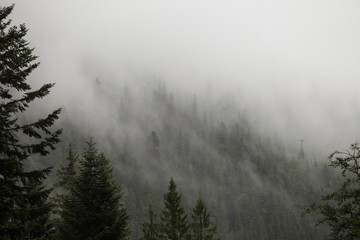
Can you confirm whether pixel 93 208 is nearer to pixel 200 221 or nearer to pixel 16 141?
pixel 16 141

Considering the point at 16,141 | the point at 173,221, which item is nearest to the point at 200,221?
the point at 173,221

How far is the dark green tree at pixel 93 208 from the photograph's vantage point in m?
15.1

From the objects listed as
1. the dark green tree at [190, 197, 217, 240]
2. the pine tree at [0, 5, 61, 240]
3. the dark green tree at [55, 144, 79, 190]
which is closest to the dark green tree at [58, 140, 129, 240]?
the pine tree at [0, 5, 61, 240]

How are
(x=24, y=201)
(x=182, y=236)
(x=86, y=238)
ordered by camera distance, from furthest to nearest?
(x=182, y=236), (x=86, y=238), (x=24, y=201)

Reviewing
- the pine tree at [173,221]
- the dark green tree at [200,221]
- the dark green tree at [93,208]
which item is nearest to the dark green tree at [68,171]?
the dark green tree at [93,208]

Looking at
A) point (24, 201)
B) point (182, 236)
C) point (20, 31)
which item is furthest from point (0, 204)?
point (182, 236)

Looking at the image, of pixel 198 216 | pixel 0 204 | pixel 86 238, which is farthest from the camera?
pixel 198 216

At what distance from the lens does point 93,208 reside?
15.9m

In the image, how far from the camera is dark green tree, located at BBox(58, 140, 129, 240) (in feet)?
49.6

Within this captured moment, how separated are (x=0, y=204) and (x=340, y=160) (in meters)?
13.3

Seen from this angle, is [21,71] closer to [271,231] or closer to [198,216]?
[198,216]

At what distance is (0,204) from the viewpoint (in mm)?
7340

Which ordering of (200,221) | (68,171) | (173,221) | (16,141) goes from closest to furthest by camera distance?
(16,141) < (68,171) < (173,221) < (200,221)

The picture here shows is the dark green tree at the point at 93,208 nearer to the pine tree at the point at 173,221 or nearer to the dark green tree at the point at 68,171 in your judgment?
the dark green tree at the point at 68,171
